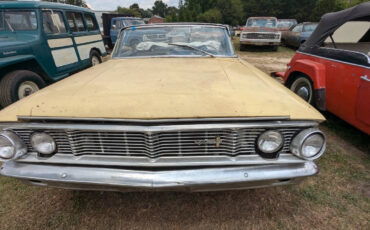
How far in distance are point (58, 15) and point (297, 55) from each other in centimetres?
573

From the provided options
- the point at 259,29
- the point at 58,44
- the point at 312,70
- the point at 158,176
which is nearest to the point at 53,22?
the point at 58,44

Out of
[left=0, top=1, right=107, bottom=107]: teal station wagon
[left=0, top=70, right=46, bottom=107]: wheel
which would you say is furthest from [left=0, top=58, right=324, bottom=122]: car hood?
[left=0, top=1, right=107, bottom=107]: teal station wagon

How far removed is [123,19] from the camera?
12250mm

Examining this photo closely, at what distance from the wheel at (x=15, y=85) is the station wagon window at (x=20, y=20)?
125cm

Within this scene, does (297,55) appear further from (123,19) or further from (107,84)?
(123,19)

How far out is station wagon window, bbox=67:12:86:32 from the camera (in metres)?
6.10

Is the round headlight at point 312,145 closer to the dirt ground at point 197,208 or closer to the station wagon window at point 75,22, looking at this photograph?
the dirt ground at point 197,208

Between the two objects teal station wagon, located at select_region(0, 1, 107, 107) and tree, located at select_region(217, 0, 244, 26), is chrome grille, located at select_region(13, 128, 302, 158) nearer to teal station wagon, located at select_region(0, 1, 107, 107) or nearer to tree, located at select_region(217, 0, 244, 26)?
teal station wagon, located at select_region(0, 1, 107, 107)

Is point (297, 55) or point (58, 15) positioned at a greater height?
point (58, 15)

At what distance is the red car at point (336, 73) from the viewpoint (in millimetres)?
2785

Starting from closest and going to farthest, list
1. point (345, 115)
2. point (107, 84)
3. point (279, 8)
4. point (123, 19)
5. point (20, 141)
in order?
point (20, 141), point (107, 84), point (345, 115), point (123, 19), point (279, 8)

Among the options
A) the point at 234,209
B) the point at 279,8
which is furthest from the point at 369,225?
the point at 279,8

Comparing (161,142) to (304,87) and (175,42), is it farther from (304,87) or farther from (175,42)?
(304,87)

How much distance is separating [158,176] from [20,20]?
543 centimetres
